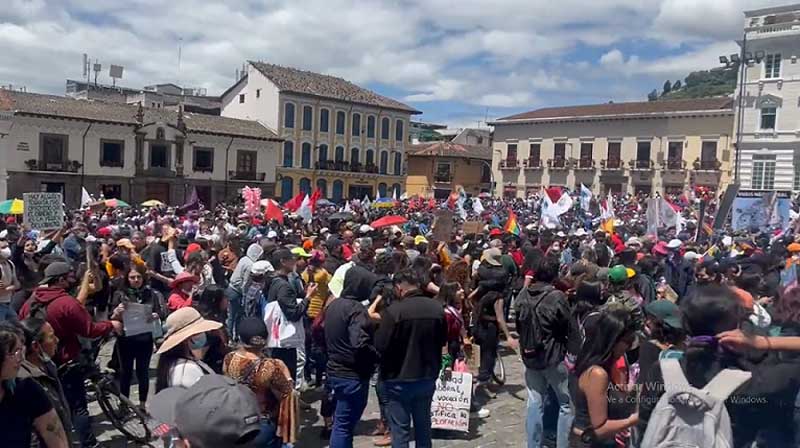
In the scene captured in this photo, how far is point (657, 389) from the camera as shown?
10.2 ft

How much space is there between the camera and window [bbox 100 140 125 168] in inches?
1487

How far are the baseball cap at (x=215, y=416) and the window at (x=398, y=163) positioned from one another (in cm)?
5064

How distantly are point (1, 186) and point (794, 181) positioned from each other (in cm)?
4207

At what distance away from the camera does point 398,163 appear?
53.1 m

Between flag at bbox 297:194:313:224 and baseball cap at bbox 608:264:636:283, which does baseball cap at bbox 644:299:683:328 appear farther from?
flag at bbox 297:194:313:224

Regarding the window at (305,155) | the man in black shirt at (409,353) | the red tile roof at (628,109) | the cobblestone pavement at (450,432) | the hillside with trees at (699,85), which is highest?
the hillside with trees at (699,85)

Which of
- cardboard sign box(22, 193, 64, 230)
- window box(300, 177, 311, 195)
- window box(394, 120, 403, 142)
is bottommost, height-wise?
cardboard sign box(22, 193, 64, 230)

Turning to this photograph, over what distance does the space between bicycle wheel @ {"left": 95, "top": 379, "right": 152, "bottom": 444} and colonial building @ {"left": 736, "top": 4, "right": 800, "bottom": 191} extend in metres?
37.6

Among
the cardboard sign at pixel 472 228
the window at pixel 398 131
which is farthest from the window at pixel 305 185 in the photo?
the cardboard sign at pixel 472 228

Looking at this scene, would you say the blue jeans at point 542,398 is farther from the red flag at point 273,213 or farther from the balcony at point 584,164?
the balcony at point 584,164

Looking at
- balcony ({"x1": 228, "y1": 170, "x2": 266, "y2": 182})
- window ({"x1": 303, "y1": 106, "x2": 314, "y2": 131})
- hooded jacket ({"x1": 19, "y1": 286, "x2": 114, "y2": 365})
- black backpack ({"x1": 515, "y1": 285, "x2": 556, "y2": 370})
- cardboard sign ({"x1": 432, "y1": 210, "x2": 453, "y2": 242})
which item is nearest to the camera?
hooded jacket ({"x1": 19, "y1": 286, "x2": 114, "y2": 365})

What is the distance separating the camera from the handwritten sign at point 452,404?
6.11 metres

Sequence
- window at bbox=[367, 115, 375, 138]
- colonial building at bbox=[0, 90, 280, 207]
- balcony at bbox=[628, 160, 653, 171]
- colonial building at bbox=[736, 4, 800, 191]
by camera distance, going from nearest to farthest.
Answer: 1. colonial building at bbox=[0, 90, 280, 207]
2. colonial building at bbox=[736, 4, 800, 191]
3. balcony at bbox=[628, 160, 653, 171]
4. window at bbox=[367, 115, 375, 138]

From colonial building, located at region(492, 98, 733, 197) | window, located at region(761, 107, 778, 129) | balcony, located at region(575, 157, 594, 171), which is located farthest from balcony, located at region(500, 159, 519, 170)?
window, located at region(761, 107, 778, 129)
